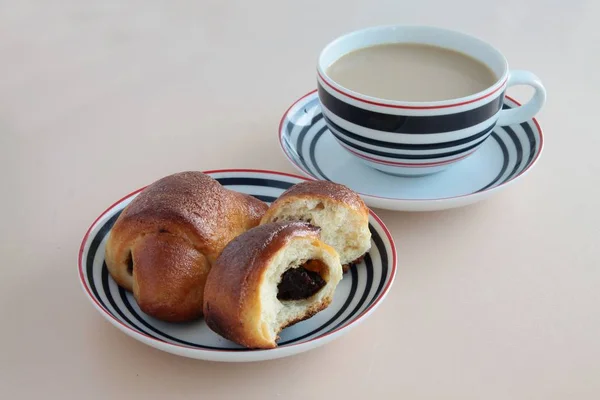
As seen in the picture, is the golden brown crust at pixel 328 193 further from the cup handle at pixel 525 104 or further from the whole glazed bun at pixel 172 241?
the cup handle at pixel 525 104

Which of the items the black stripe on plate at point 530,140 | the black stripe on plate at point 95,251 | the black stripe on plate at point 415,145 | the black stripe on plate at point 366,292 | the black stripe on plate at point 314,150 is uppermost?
the black stripe on plate at point 95,251

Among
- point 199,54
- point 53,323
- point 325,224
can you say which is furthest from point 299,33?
point 53,323

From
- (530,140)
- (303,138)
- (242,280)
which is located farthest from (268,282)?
(530,140)

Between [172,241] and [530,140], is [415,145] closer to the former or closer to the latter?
[530,140]

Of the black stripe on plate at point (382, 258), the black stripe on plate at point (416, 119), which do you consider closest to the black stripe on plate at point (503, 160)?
the black stripe on plate at point (416, 119)

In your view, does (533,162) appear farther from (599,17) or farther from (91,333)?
(599,17)

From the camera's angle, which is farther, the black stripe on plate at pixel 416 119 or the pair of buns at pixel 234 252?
A: the black stripe on plate at pixel 416 119

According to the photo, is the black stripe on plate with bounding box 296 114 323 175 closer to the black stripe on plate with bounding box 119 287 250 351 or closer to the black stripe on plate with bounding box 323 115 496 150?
the black stripe on plate with bounding box 323 115 496 150
